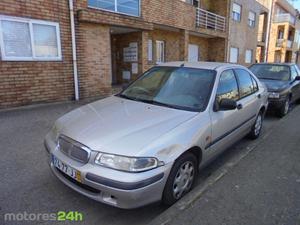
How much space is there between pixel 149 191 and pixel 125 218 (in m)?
0.53

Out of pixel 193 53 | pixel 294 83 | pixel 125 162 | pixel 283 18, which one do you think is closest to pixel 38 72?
pixel 125 162

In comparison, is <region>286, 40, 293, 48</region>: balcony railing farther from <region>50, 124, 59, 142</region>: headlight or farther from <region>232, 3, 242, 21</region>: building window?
<region>50, 124, 59, 142</region>: headlight

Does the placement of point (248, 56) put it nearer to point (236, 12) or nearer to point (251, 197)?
point (236, 12)

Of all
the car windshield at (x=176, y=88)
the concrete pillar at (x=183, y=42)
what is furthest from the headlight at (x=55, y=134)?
the concrete pillar at (x=183, y=42)

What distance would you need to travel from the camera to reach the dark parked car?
644 cm

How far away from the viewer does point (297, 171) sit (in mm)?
3369

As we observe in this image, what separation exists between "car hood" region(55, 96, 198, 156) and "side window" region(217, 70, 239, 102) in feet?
2.39

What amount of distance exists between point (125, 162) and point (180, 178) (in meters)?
0.79

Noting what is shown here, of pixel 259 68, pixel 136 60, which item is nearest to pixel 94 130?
pixel 259 68

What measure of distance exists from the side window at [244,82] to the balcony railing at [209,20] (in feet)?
30.9

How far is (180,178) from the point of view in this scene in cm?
257

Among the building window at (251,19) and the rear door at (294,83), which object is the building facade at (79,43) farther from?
the building window at (251,19)

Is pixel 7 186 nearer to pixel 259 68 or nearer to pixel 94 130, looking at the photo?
pixel 94 130

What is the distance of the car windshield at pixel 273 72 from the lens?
746 centimetres
